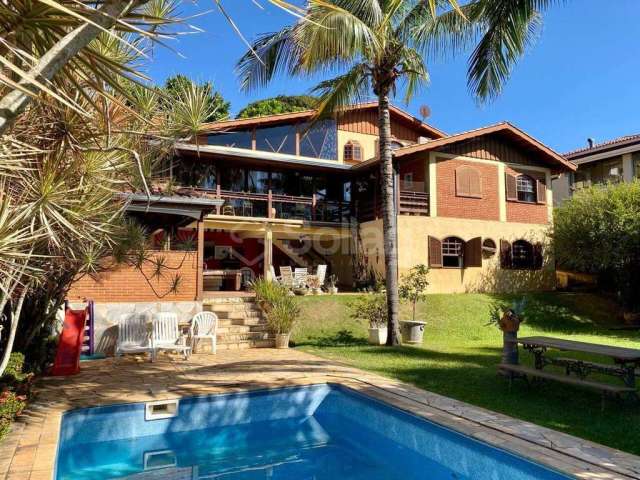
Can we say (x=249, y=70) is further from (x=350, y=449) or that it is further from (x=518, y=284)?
(x=518, y=284)

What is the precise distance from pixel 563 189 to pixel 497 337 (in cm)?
1618

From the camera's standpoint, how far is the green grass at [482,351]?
6.30m

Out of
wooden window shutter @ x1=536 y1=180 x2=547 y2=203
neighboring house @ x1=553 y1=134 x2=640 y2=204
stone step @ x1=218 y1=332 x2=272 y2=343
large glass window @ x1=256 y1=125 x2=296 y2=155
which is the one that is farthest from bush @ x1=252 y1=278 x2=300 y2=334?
neighboring house @ x1=553 y1=134 x2=640 y2=204

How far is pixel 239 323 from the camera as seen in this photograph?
13.2 metres

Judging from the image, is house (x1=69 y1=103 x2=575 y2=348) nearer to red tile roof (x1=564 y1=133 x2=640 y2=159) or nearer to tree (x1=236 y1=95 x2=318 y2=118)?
red tile roof (x1=564 y1=133 x2=640 y2=159)

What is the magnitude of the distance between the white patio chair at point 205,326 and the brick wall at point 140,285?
3.53ft

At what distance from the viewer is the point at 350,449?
21.9 ft

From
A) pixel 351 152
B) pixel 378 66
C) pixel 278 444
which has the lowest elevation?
pixel 278 444

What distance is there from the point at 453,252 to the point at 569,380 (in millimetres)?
13026

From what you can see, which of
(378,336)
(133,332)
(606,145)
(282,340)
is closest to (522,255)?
(606,145)

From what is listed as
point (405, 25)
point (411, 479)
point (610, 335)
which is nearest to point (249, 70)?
point (405, 25)

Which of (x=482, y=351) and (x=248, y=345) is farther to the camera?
(x=248, y=345)

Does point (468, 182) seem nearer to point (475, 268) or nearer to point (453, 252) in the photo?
point (453, 252)

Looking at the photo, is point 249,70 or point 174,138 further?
point 249,70
